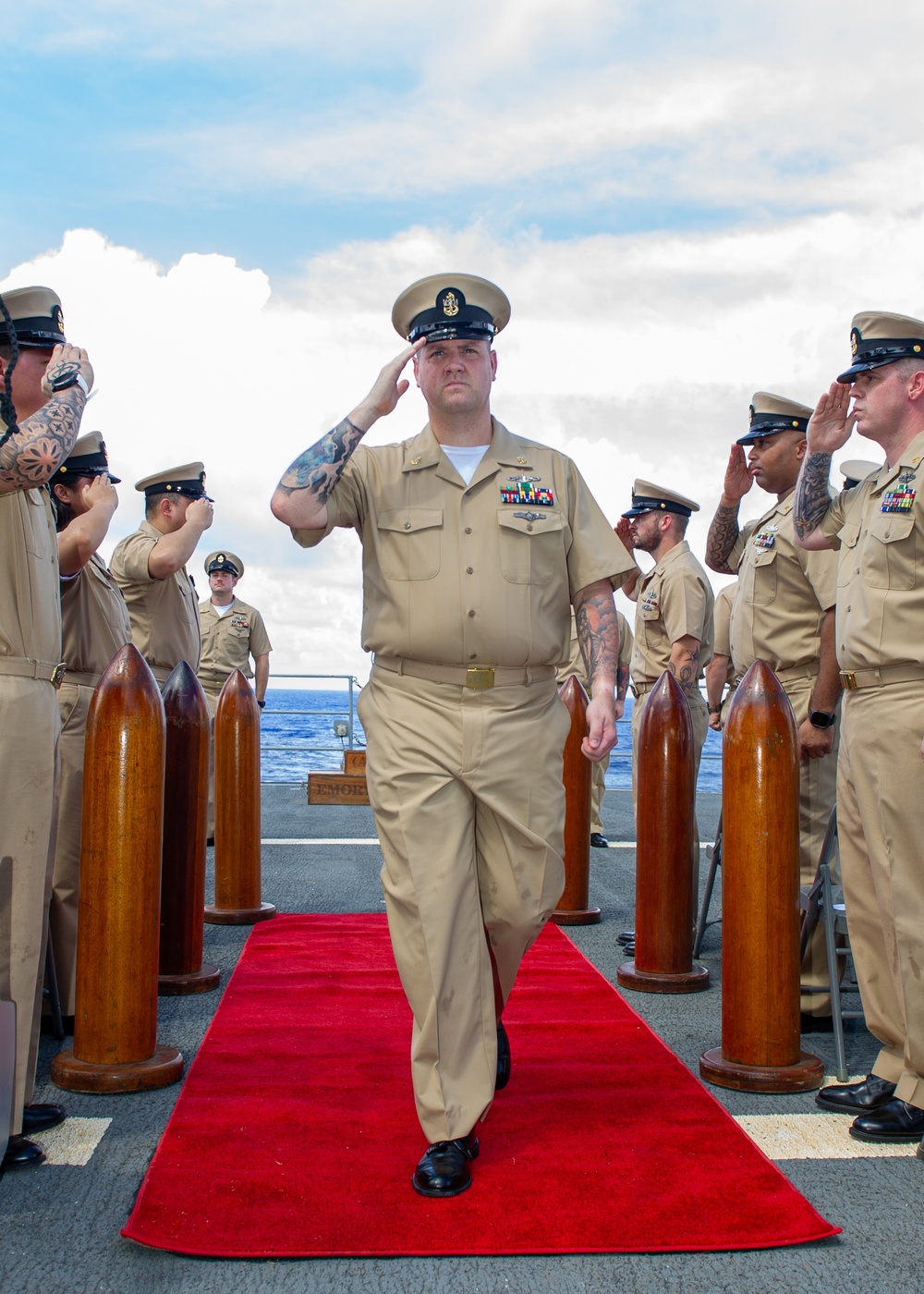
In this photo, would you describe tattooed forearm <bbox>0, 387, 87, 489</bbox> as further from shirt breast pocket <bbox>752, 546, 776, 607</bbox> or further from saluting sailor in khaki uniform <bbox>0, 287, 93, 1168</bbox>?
shirt breast pocket <bbox>752, 546, 776, 607</bbox>

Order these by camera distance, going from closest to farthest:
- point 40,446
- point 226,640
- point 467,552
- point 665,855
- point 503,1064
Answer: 1. point 40,446
2. point 467,552
3. point 503,1064
4. point 665,855
5. point 226,640

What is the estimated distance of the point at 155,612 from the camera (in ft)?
20.5

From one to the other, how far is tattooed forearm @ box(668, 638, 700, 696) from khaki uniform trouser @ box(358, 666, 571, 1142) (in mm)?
2912

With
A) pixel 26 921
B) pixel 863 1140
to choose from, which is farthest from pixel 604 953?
pixel 26 921

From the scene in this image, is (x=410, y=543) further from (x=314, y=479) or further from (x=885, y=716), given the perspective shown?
(x=885, y=716)

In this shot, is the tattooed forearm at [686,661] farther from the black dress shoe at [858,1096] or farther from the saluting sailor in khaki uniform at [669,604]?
the black dress shoe at [858,1096]

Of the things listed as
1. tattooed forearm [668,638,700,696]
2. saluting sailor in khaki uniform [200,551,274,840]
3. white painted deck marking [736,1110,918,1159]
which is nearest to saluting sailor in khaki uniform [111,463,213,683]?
tattooed forearm [668,638,700,696]

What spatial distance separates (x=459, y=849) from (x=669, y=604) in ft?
11.5

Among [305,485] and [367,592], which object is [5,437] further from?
[367,592]

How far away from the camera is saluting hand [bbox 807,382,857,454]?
12.8 ft

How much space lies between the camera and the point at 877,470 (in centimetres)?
→ 390

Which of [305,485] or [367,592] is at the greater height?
[305,485]

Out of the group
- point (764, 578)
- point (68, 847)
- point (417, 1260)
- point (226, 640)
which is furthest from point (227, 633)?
point (417, 1260)

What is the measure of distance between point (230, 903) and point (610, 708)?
371 cm
